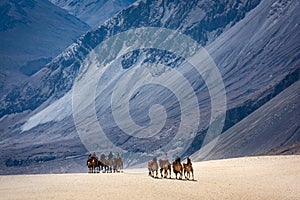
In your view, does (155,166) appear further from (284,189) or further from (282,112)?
(282,112)

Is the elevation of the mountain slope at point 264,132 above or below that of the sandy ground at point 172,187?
above

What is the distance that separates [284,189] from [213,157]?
123186 mm

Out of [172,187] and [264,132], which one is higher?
[264,132]

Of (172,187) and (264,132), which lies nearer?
(172,187)

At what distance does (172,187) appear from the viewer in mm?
35719

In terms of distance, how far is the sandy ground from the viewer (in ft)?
107

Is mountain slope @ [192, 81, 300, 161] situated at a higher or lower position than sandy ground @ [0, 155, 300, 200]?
higher

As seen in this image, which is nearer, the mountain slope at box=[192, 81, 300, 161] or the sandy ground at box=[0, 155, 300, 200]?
the sandy ground at box=[0, 155, 300, 200]

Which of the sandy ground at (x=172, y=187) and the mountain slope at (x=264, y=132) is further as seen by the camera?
the mountain slope at (x=264, y=132)

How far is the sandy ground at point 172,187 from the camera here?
32.5 m

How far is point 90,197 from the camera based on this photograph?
102 ft

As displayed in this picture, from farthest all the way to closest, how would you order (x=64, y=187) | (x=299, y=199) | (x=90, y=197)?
(x=64, y=187)
(x=299, y=199)
(x=90, y=197)

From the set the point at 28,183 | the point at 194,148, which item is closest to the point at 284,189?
the point at 28,183

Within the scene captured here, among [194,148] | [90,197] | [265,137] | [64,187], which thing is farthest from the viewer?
[194,148]
